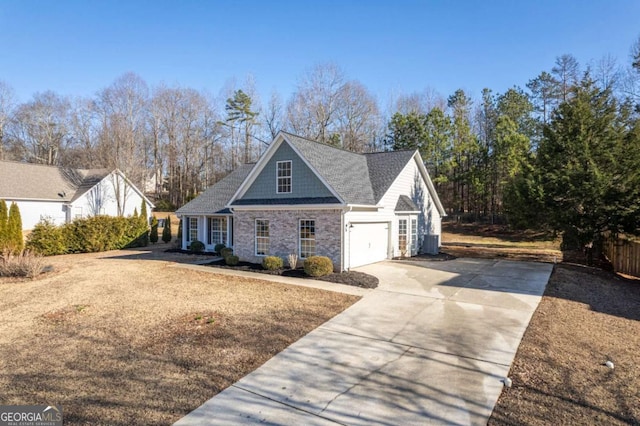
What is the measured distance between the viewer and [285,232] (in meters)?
16.3

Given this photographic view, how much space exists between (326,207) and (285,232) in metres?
2.70

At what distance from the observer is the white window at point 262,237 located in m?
17.1

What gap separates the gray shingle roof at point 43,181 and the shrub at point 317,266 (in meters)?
29.6

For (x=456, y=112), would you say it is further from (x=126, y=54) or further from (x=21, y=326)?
(x=21, y=326)

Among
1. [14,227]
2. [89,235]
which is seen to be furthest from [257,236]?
[14,227]

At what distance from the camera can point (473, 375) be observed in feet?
19.5

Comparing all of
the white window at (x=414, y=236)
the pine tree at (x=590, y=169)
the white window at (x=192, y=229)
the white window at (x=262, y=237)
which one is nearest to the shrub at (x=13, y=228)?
the white window at (x=192, y=229)

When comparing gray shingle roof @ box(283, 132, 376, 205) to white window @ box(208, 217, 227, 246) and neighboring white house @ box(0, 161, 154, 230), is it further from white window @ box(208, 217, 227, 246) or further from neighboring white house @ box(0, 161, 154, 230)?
neighboring white house @ box(0, 161, 154, 230)

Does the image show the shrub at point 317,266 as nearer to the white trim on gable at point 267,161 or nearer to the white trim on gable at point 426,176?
the white trim on gable at point 267,161

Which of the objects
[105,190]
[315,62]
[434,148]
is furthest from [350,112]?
[105,190]

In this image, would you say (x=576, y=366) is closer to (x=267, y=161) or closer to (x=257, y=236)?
(x=257, y=236)

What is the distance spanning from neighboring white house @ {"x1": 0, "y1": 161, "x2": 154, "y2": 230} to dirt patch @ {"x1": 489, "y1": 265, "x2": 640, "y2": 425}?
3489cm

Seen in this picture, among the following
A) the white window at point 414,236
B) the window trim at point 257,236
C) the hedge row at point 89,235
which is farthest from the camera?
the hedge row at point 89,235

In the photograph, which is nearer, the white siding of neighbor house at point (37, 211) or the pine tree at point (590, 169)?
the pine tree at point (590, 169)
